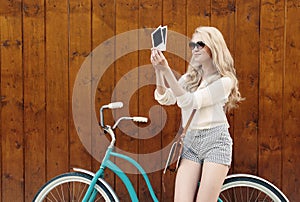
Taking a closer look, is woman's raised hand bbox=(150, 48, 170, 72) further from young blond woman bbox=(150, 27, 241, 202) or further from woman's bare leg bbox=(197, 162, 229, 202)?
woman's bare leg bbox=(197, 162, 229, 202)

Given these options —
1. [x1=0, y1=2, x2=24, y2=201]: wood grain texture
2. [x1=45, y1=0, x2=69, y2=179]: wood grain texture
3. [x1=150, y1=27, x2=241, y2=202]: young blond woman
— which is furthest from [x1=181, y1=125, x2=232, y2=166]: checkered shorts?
[x1=0, y1=2, x2=24, y2=201]: wood grain texture

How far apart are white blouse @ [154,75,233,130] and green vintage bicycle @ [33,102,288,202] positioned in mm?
402

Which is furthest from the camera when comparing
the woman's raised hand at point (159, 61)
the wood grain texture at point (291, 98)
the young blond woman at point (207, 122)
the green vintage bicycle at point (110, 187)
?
the wood grain texture at point (291, 98)

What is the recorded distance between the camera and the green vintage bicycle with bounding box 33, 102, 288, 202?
9.47 feet

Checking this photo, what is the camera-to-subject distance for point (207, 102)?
8.37ft

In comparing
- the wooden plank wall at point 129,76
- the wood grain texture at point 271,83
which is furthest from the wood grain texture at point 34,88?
the wood grain texture at point 271,83

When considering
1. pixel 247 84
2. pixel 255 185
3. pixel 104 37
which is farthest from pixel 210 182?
pixel 104 37

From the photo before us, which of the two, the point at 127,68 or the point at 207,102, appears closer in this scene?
the point at 207,102

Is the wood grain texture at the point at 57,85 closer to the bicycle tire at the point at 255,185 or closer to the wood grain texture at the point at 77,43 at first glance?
the wood grain texture at the point at 77,43

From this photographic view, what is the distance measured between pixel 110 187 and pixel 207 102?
865 millimetres

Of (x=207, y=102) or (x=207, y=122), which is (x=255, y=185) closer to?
(x=207, y=122)

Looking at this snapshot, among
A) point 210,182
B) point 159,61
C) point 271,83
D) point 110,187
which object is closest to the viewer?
point 159,61

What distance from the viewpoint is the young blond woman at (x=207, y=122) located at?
2.58m

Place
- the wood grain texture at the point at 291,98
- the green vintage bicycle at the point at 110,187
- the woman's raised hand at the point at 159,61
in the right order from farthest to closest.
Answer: the wood grain texture at the point at 291,98 → the green vintage bicycle at the point at 110,187 → the woman's raised hand at the point at 159,61
